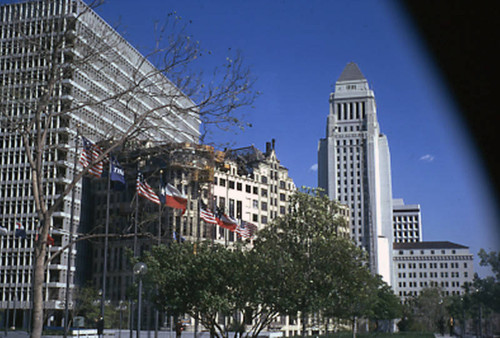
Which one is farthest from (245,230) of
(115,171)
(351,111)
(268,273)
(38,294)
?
(351,111)

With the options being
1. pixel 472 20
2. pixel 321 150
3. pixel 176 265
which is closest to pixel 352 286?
pixel 176 265

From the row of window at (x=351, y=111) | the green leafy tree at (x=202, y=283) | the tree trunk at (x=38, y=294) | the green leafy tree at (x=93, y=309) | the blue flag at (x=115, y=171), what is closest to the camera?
the tree trunk at (x=38, y=294)

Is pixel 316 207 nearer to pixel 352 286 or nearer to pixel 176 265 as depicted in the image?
pixel 352 286

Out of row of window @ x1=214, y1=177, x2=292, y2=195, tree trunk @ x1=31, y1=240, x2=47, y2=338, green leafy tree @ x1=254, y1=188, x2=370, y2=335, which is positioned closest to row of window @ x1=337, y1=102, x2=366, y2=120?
row of window @ x1=214, y1=177, x2=292, y2=195

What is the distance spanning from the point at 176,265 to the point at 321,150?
156449 millimetres

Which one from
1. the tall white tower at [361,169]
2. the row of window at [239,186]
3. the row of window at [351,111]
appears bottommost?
the row of window at [239,186]

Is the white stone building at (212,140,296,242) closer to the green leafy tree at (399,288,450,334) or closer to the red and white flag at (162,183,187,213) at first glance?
the green leafy tree at (399,288,450,334)

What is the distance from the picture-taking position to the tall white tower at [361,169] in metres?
179

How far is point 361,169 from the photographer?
183m

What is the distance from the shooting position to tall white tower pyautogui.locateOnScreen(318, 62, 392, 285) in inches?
7052

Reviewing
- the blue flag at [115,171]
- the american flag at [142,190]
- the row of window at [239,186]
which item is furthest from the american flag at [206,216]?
the row of window at [239,186]

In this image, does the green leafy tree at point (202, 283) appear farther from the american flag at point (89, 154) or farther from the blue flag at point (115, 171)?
the american flag at point (89, 154)

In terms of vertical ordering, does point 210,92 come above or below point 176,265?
above

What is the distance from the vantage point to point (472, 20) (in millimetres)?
14328
